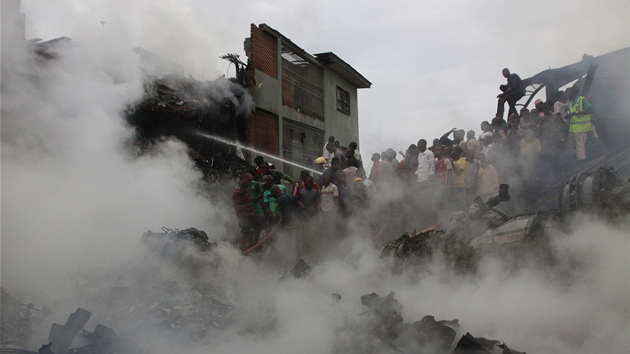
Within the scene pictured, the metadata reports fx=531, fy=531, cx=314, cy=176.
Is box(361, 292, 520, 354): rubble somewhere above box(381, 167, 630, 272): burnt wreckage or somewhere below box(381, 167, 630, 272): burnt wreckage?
below

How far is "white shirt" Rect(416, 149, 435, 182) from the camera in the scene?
29.1ft

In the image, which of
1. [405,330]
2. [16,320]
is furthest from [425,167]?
[16,320]

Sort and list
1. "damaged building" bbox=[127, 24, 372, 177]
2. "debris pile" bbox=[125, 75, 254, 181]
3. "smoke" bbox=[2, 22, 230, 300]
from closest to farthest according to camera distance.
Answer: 1. "smoke" bbox=[2, 22, 230, 300]
2. "debris pile" bbox=[125, 75, 254, 181]
3. "damaged building" bbox=[127, 24, 372, 177]

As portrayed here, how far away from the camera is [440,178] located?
8.70m

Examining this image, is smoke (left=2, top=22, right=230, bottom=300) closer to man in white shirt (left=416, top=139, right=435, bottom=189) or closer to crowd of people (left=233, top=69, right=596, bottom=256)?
crowd of people (left=233, top=69, right=596, bottom=256)

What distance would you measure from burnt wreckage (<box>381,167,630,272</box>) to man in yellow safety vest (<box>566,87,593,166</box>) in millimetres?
2351

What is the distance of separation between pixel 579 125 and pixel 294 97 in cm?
1050

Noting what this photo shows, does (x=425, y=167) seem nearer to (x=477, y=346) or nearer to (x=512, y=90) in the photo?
(x=512, y=90)

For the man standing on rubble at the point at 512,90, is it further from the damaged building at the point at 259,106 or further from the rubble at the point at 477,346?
the rubble at the point at 477,346

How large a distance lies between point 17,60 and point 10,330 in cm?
334

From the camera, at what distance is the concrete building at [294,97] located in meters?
15.1

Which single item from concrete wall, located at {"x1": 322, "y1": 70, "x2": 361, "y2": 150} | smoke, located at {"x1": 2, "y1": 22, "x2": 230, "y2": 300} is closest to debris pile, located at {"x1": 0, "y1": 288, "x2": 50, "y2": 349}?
smoke, located at {"x1": 2, "y1": 22, "x2": 230, "y2": 300}

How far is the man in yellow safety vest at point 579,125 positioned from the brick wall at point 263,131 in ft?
27.2

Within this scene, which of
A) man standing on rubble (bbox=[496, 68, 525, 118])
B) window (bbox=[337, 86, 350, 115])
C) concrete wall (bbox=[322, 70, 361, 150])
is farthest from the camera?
window (bbox=[337, 86, 350, 115])
